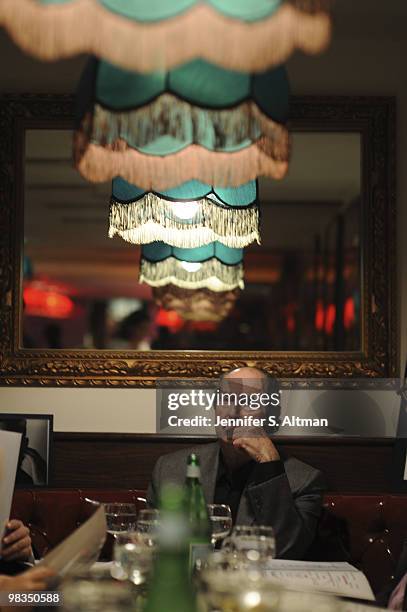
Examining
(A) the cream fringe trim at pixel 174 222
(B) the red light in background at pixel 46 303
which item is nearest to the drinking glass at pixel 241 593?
(A) the cream fringe trim at pixel 174 222

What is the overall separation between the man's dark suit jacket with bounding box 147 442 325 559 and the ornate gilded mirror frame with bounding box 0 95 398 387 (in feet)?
1.48

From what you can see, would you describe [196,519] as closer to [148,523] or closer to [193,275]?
[148,523]

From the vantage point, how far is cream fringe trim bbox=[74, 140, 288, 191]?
167 centimetres

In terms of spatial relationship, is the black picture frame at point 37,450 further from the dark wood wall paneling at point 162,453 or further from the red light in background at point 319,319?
the red light in background at point 319,319

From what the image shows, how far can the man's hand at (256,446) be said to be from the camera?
111 inches

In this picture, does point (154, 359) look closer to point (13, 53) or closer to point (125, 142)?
point (13, 53)

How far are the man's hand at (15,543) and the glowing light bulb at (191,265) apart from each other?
99 cm

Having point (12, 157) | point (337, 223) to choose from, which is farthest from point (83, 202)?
point (337, 223)

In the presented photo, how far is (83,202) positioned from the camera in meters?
3.43

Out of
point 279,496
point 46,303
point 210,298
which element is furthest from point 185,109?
point 46,303

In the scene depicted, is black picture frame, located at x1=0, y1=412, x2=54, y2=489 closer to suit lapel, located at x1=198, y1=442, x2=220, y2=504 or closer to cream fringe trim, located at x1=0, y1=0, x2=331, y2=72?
suit lapel, located at x1=198, y1=442, x2=220, y2=504

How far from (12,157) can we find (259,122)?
2088 mm

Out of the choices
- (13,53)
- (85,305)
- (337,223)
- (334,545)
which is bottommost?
(334,545)

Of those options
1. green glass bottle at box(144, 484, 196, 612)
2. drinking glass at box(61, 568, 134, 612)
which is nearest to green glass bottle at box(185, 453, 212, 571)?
green glass bottle at box(144, 484, 196, 612)
